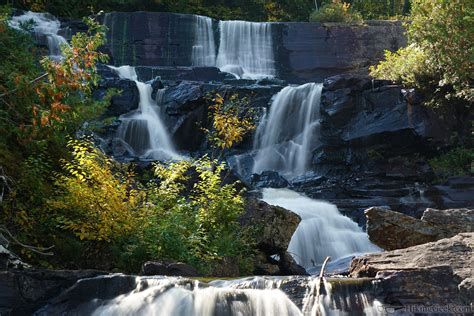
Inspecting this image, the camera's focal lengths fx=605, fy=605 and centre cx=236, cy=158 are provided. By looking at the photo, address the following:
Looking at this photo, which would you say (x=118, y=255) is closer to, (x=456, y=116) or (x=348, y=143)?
(x=348, y=143)

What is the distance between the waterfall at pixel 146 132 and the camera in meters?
19.5

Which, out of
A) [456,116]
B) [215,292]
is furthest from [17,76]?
[456,116]

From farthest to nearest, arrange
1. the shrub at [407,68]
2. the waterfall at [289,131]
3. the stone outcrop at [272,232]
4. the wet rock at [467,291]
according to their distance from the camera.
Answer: the waterfall at [289,131]
the shrub at [407,68]
the stone outcrop at [272,232]
the wet rock at [467,291]

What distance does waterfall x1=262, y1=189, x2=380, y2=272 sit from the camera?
502 inches

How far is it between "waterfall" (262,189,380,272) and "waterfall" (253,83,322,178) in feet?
15.2

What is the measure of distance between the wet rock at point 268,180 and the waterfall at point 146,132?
296cm

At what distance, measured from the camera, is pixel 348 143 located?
19.5 meters

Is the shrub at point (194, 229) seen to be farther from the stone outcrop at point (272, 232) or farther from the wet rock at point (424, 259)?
the wet rock at point (424, 259)

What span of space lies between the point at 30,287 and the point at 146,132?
14.2 metres

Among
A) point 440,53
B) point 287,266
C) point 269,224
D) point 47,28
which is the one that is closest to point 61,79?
point 269,224

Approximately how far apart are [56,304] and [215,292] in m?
1.63

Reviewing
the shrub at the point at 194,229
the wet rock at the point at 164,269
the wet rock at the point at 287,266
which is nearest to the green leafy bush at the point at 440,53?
the wet rock at the point at 287,266

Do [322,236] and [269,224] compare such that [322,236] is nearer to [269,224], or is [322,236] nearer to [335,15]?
[269,224]

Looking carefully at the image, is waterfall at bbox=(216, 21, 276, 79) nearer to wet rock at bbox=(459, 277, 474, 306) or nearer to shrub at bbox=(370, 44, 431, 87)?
shrub at bbox=(370, 44, 431, 87)
